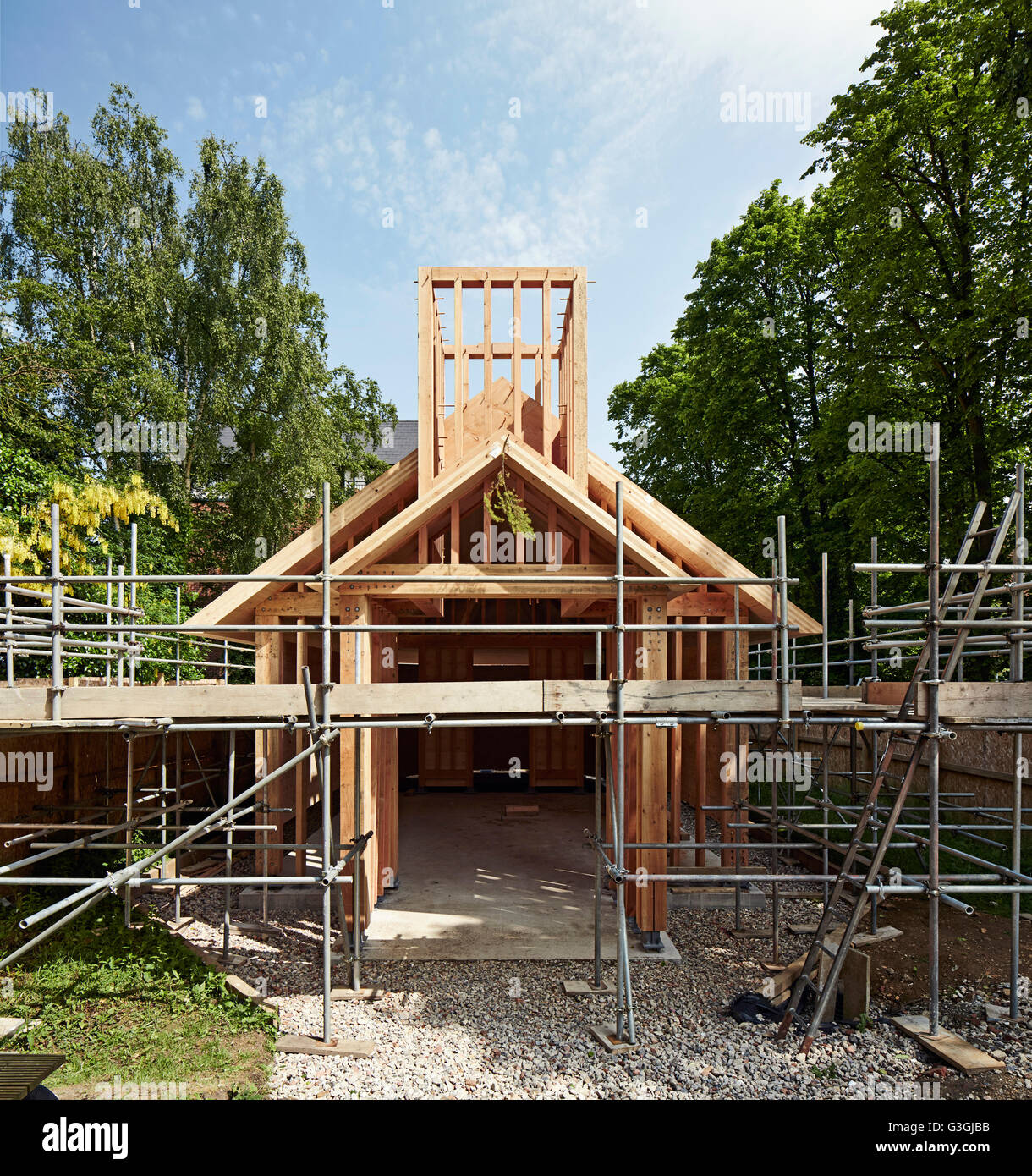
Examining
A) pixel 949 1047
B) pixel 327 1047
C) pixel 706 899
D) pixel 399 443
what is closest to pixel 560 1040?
pixel 327 1047

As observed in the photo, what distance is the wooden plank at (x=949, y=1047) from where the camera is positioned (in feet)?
18.5

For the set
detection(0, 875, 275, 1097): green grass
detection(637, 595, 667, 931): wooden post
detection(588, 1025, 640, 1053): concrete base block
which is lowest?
detection(588, 1025, 640, 1053): concrete base block

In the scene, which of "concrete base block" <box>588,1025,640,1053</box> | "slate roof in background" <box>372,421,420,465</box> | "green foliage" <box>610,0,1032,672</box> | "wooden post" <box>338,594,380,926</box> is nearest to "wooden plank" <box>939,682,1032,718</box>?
"concrete base block" <box>588,1025,640,1053</box>

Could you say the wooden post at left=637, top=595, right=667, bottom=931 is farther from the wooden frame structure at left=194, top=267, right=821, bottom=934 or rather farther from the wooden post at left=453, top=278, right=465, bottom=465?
the wooden post at left=453, top=278, right=465, bottom=465

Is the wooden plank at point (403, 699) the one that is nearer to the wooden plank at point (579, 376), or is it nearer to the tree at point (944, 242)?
the wooden plank at point (579, 376)

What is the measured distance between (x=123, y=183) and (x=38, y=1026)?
2291 centimetres

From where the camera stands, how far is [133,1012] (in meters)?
6.42

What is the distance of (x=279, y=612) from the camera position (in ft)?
30.1

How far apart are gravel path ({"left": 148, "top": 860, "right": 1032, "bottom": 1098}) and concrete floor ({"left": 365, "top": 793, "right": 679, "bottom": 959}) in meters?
0.26

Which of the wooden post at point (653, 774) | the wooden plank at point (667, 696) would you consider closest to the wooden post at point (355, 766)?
the wooden plank at point (667, 696)

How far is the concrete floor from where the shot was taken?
802cm

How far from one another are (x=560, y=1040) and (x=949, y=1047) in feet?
11.4
